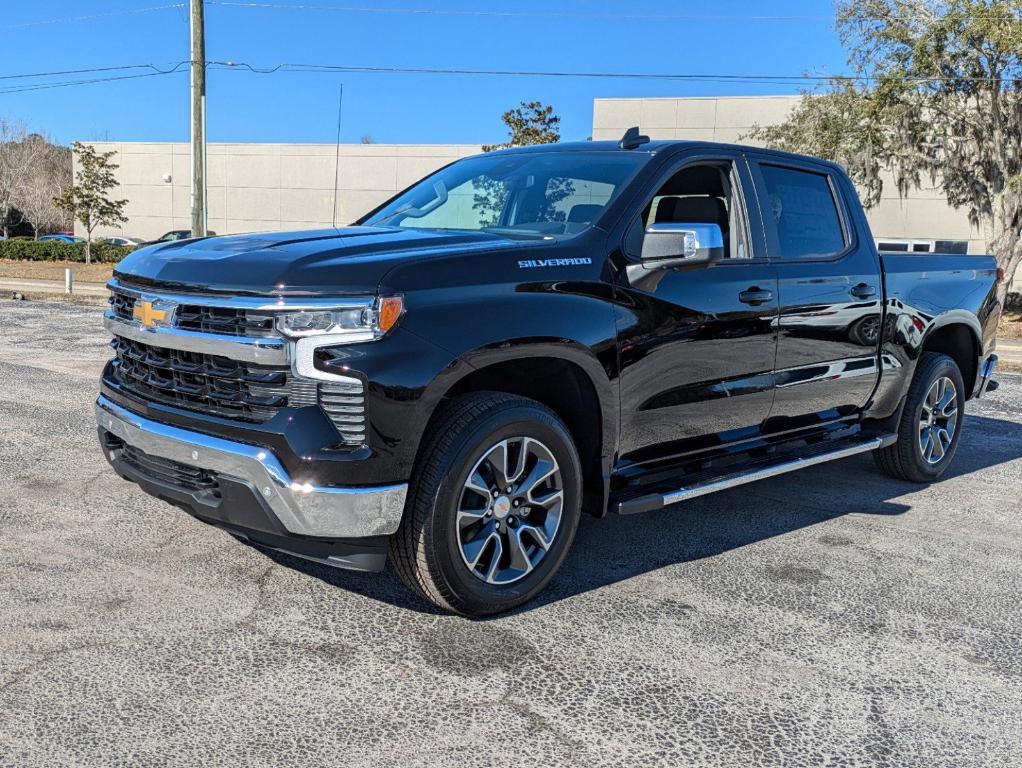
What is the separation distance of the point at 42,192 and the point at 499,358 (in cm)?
6499

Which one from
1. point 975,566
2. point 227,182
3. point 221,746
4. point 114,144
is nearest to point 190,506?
point 221,746

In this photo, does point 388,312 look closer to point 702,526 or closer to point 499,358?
point 499,358

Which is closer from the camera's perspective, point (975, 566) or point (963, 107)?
point (975, 566)

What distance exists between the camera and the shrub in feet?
140

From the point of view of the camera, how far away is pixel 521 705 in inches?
123

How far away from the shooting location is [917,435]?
6164mm

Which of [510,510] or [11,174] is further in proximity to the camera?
[11,174]

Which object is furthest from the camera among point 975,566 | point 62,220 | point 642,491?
point 62,220

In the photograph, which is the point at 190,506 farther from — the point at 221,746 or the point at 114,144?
the point at 114,144

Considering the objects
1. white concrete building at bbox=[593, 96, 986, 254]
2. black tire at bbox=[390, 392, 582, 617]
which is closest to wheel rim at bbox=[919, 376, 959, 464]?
black tire at bbox=[390, 392, 582, 617]

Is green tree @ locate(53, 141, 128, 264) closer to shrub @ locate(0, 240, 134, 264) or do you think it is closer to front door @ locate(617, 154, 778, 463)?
shrub @ locate(0, 240, 134, 264)

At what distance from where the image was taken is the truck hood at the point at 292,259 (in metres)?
3.37

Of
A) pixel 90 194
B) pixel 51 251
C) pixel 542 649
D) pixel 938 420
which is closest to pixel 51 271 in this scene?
pixel 90 194

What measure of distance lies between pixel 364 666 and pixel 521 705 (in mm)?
599
